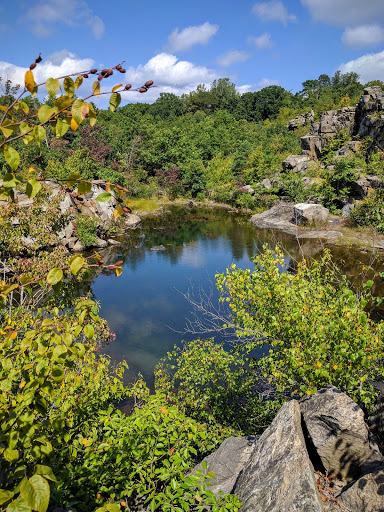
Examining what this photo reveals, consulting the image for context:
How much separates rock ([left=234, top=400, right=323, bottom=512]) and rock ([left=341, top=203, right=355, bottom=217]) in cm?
2899

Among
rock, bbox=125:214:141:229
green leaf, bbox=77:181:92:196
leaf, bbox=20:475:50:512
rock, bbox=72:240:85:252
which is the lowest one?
rock, bbox=72:240:85:252

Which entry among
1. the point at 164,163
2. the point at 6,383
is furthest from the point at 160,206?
the point at 6,383

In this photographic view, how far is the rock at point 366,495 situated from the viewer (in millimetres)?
4062

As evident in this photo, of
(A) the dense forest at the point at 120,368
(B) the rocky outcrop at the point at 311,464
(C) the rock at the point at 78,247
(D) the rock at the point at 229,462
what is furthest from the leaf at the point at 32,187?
(C) the rock at the point at 78,247

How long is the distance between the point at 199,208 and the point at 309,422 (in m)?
37.6

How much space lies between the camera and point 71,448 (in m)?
3.71

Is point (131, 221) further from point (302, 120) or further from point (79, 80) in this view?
point (302, 120)

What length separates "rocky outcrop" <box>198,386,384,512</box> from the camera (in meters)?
3.85

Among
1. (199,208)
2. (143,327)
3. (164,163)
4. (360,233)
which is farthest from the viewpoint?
(164,163)

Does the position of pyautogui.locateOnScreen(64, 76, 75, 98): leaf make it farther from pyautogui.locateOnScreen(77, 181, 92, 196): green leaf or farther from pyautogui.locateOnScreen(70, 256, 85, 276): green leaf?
pyautogui.locateOnScreen(70, 256, 85, 276): green leaf

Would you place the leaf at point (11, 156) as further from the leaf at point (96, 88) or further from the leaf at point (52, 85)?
the leaf at point (96, 88)

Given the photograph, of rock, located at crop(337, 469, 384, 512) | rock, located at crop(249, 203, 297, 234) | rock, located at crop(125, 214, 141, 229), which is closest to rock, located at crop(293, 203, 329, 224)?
rock, located at crop(249, 203, 297, 234)

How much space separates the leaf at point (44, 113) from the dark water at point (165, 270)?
890cm

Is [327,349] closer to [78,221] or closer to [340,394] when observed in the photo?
[340,394]
